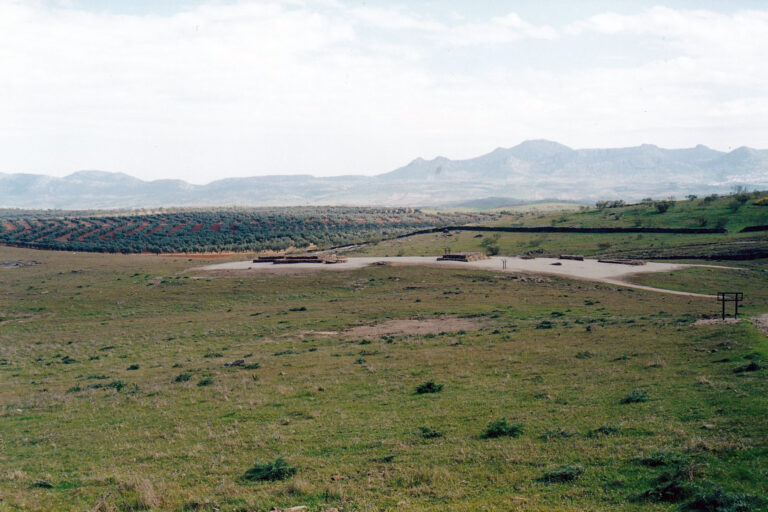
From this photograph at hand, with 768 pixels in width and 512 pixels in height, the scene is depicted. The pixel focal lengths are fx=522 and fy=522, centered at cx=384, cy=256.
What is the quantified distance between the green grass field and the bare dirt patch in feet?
2.70

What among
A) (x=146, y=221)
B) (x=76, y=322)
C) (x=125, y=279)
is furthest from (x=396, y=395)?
(x=146, y=221)

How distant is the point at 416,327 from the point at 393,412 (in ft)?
56.5

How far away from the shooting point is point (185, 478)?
11586 millimetres

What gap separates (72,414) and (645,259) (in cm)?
6076

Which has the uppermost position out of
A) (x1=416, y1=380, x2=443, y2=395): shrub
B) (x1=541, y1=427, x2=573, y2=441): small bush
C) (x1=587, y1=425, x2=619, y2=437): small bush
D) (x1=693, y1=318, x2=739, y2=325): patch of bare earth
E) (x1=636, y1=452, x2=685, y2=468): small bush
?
(x1=636, y1=452, x2=685, y2=468): small bush

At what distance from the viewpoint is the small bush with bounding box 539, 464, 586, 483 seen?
33.1 ft

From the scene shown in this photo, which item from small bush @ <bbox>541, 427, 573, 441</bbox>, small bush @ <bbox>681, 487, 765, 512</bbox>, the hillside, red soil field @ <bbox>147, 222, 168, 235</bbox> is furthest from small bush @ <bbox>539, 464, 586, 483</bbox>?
red soil field @ <bbox>147, 222, 168, 235</bbox>

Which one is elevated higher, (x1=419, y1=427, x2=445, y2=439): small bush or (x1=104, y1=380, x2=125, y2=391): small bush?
(x1=419, y1=427, x2=445, y2=439): small bush

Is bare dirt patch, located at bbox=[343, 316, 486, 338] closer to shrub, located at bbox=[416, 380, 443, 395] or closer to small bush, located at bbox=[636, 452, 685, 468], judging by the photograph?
shrub, located at bbox=[416, 380, 443, 395]

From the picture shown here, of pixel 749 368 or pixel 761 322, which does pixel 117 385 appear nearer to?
pixel 749 368

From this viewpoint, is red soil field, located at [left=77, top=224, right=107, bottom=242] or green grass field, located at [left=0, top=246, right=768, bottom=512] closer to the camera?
green grass field, located at [left=0, top=246, right=768, bottom=512]

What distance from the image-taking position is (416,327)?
32.8 m

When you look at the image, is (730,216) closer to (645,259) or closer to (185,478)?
(645,259)

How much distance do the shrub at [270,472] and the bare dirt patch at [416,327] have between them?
18862 mm
